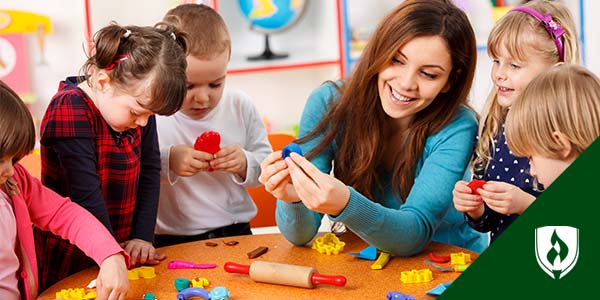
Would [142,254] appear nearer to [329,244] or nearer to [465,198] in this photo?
[329,244]

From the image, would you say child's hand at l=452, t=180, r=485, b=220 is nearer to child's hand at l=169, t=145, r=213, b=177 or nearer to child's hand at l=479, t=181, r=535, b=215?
child's hand at l=479, t=181, r=535, b=215

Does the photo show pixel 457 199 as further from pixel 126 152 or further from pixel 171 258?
pixel 126 152

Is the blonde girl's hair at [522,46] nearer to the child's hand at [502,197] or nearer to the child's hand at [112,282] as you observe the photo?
the child's hand at [502,197]

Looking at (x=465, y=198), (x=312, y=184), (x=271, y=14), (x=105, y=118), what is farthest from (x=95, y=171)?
(x=271, y=14)

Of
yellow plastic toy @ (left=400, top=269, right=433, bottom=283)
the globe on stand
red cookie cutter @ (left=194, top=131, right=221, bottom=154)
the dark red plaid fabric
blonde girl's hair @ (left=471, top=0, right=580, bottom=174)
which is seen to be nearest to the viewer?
yellow plastic toy @ (left=400, top=269, right=433, bottom=283)

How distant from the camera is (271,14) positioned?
3.63 metres

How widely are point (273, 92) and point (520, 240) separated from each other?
8.92ft

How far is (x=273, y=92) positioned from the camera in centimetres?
371

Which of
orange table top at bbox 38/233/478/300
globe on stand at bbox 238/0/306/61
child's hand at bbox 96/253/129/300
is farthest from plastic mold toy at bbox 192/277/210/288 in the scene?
globe on stand at bbox 238/0/306/61

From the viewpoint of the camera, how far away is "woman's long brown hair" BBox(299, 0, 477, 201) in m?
1.59

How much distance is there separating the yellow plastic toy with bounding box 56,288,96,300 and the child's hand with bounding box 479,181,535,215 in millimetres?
722

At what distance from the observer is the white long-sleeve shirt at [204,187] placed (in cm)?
191

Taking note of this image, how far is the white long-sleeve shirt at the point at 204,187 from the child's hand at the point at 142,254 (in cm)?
34

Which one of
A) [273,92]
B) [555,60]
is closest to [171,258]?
[555,60]
